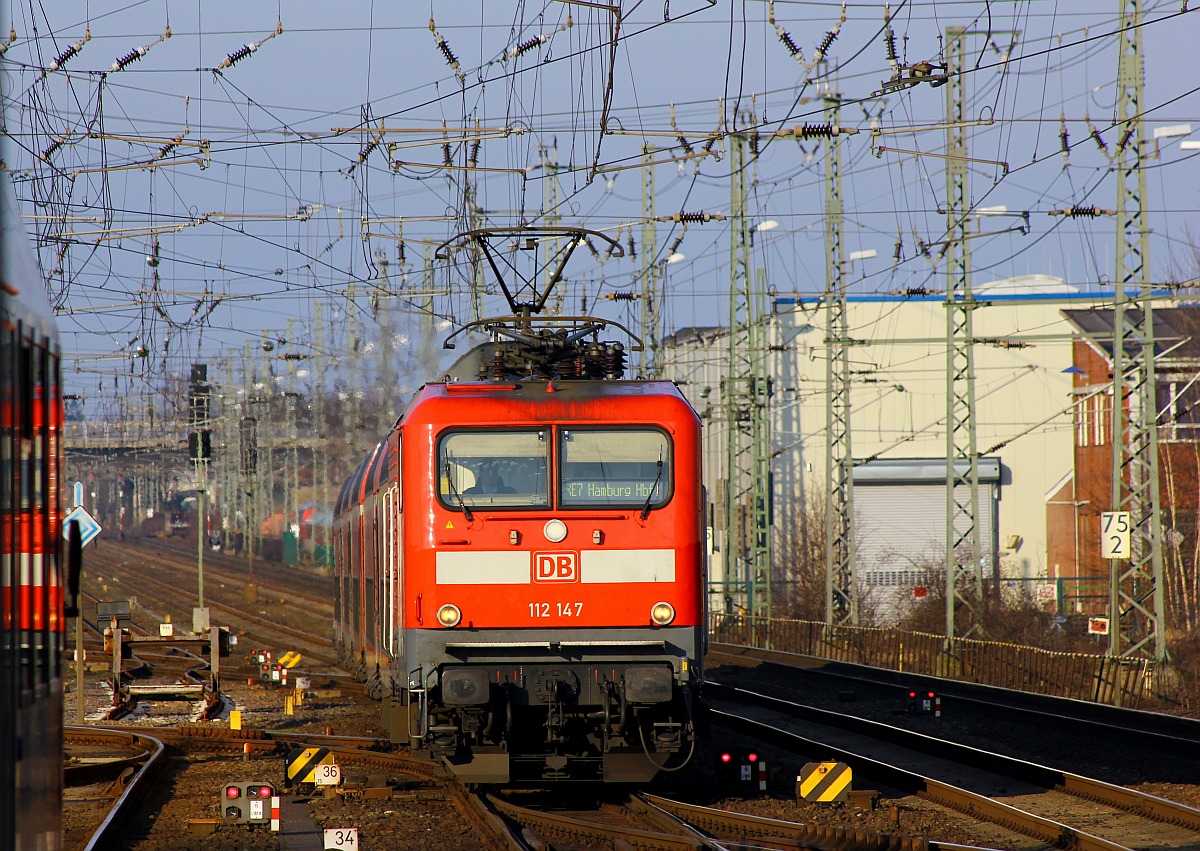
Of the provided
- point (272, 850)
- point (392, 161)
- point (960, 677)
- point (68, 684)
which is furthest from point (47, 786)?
point (960, 677)

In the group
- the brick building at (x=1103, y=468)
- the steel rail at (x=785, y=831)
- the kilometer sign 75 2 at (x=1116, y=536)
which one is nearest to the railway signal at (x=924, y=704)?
the kilometer sign 75 2 at (x=1116, y=536)

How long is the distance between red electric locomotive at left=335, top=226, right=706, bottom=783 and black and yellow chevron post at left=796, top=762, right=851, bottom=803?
135 cm

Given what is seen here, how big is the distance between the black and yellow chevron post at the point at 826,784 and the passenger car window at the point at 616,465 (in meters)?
2.70

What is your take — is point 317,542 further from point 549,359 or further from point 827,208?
point 549,359

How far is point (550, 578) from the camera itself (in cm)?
1056

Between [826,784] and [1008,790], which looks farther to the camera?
[1008,790]

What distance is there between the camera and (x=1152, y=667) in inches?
819

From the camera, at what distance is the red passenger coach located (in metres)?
10.4

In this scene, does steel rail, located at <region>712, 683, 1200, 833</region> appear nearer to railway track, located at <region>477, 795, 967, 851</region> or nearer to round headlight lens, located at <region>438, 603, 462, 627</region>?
railway track, located at <region>477, 795, 967, 851</region>

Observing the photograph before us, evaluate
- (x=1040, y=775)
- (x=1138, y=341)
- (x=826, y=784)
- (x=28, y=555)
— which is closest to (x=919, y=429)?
(x=1138, y=341)

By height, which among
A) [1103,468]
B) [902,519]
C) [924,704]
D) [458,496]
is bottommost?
[924,704]

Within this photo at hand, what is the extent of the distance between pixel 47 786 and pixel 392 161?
18.6m

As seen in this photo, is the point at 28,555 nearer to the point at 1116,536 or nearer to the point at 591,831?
the point at 591,831

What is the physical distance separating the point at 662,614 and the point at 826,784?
2.22 m
